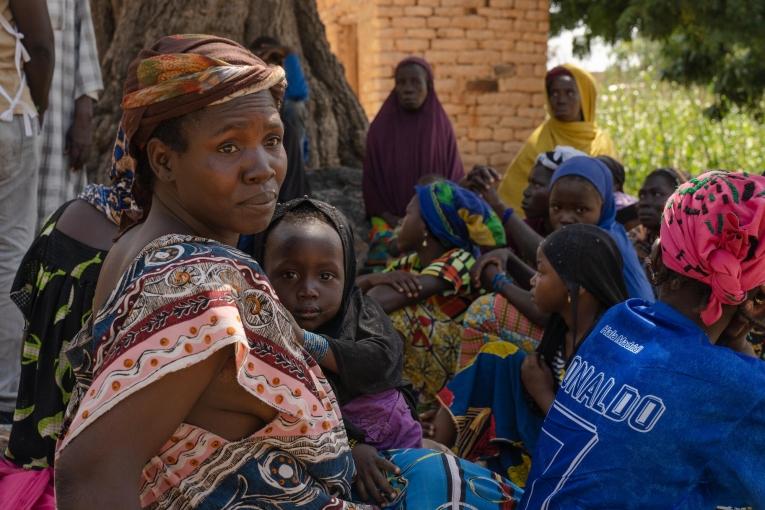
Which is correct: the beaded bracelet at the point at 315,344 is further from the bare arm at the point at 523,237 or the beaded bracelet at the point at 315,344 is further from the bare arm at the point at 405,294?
the bare arm at the point at 523,237

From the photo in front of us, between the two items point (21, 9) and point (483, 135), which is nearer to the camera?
point (21, 9)

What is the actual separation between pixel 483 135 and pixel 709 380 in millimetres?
8747

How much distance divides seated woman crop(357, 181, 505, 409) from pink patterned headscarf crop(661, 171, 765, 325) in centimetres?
213

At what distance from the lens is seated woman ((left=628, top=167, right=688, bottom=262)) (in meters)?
5.86

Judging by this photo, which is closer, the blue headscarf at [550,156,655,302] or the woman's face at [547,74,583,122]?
the blue headscarf at [550,156,655,302]

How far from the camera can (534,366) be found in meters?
3.78

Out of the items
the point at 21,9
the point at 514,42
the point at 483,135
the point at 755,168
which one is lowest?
the point at 755,168

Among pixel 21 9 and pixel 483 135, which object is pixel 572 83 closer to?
pixel 483 135

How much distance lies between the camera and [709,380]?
2.47m

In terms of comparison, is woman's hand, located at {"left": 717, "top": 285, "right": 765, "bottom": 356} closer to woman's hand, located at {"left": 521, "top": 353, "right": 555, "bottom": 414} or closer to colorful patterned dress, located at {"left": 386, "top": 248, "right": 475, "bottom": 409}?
woman's hand, located at {"left": 521, "top": 353, "right": 555, "bottom": 414}

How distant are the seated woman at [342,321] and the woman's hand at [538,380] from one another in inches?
24.5

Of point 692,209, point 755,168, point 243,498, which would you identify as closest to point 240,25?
point 692,209

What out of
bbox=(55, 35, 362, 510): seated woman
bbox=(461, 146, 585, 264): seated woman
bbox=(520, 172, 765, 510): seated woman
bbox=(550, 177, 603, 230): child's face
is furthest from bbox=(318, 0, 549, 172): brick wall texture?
bbox=(55, 35, 362, 510): seated woman

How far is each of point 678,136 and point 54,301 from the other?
1537 centimetres
